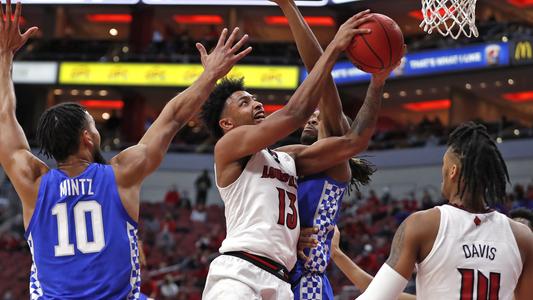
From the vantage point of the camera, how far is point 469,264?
137 inches

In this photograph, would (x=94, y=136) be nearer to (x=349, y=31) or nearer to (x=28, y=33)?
(x=28, y=33)

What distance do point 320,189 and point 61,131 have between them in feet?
4.72

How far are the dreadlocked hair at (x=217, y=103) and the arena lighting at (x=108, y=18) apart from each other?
28590 millimetres

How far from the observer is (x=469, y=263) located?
348cm

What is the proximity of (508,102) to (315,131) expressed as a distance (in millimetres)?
24157

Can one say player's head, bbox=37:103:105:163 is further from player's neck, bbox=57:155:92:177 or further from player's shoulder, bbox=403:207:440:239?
player's shoulder, bbox=403:207:440:239

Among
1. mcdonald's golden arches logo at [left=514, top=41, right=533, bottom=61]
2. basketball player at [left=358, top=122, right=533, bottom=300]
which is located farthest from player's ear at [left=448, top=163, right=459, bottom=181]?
mcdonald's golden arches logo at [left=514, top=41, right=533, bottom=61]

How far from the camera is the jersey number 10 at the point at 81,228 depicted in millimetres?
3924

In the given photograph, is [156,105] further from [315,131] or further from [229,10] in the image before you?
[315,131]

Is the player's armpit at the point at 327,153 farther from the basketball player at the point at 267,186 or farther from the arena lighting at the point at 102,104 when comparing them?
the arena lighting at the point at 102,104

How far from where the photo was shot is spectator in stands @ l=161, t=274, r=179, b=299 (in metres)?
15.6

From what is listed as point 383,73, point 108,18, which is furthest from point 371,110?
point 108,18

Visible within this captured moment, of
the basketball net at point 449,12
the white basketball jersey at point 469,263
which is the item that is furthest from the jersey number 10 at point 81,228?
the basketball net at point 449,12

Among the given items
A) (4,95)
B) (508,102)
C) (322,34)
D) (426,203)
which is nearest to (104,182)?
(4,95)
